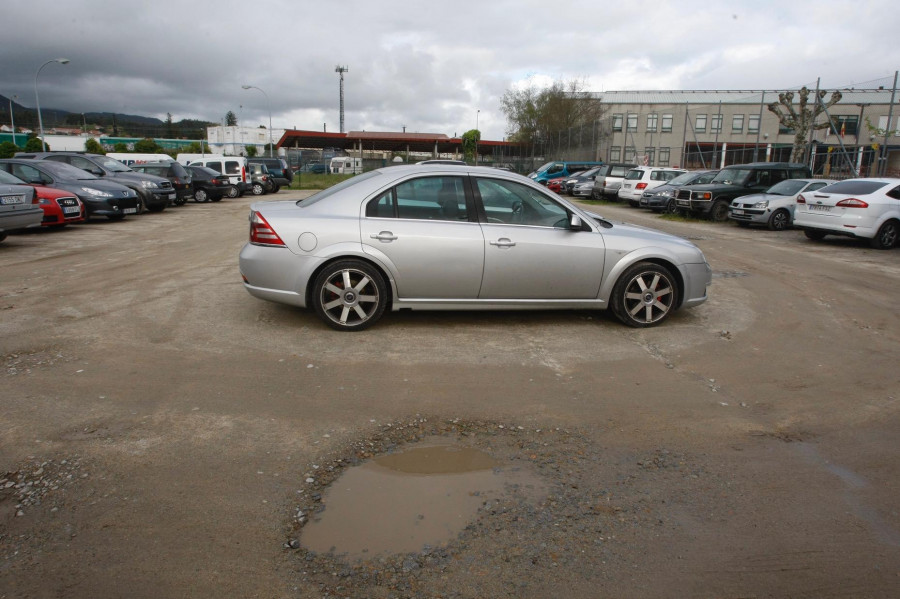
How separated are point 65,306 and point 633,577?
6.82m

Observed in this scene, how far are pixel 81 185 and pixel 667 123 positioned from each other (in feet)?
182

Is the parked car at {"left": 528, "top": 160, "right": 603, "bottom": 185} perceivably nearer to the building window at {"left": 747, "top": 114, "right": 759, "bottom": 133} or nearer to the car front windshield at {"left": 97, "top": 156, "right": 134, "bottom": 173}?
the car front windshield at {"left": 97, "top": 156, "right": 134, "bottom": 173}

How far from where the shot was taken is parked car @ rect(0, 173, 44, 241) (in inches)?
432

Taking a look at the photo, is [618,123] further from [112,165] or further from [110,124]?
[110,124]

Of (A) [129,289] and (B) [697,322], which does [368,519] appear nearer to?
(B) [697,322]

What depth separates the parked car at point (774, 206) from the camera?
56.1 feet

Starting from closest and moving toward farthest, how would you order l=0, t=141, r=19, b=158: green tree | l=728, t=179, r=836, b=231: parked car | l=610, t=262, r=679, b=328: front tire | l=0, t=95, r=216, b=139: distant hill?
l=610, t=262, r=679, b=328: front tire < l=728, t=179, r=836, b=231: parked car < l=0, t=141, r=19, b=158: green tree < l=0, t=95, r=216, b=139: distant hill

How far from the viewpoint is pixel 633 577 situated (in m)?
2.78

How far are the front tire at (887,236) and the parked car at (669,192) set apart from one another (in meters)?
7.71


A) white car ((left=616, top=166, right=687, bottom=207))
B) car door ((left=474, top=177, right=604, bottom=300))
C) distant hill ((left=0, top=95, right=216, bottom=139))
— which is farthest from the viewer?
distant hill ((left=0, top=95, right=216, bottom=139))

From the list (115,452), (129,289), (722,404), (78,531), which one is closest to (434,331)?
(722,404)

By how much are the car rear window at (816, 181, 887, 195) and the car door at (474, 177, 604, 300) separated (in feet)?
33.8

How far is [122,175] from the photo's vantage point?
63.8 feet

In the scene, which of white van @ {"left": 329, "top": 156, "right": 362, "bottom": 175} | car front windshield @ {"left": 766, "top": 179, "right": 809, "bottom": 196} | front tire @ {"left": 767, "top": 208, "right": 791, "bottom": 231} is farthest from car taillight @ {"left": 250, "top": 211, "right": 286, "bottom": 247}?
white van @ {"left": 329, "top": 156, "right": 362, "bottom": 175}
